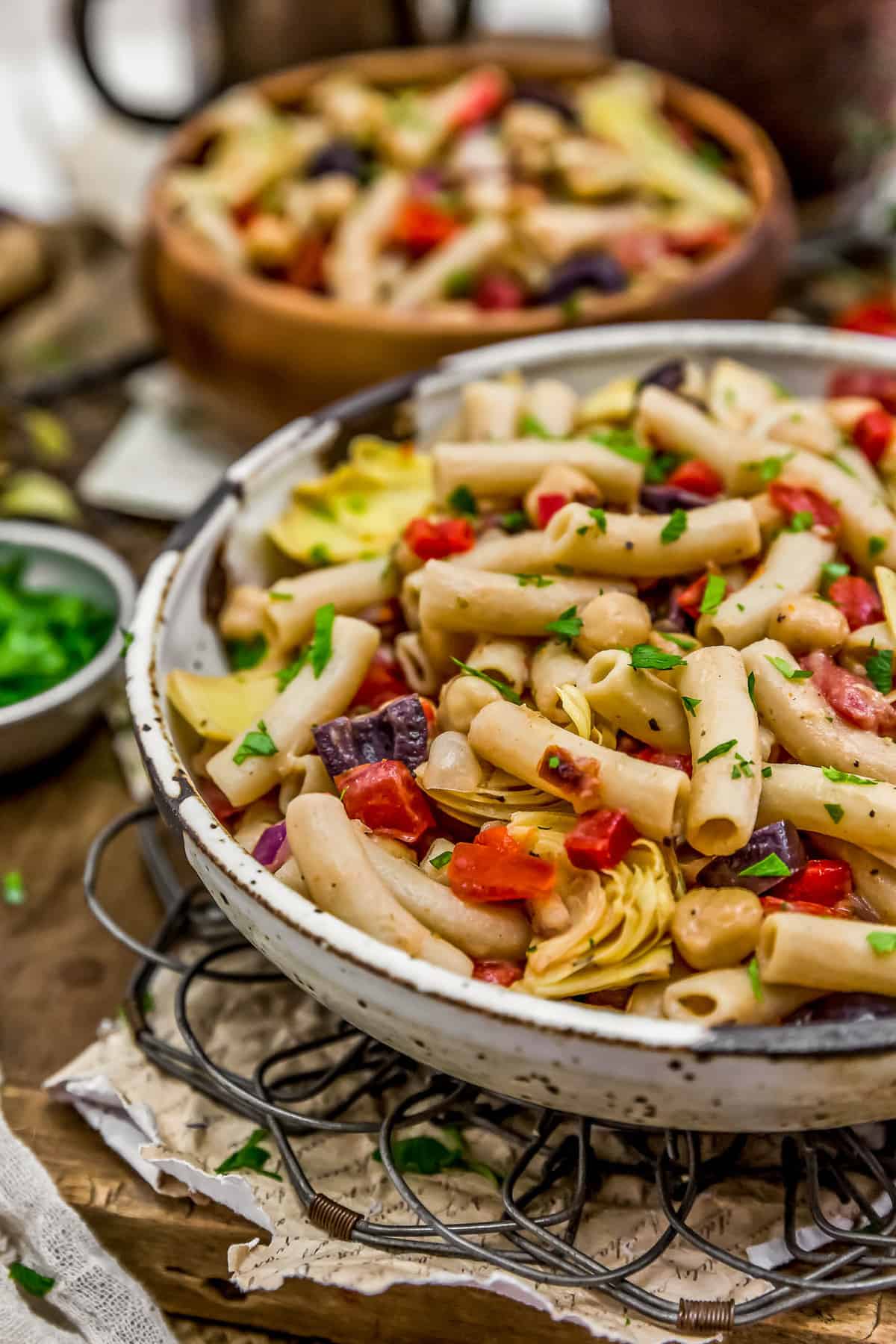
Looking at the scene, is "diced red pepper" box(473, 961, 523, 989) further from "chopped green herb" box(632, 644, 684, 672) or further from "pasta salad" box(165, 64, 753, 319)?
"pasta salad" box(165, 64, 753, 319)

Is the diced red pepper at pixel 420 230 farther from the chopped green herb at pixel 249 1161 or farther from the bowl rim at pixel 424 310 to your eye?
the chopped green herb at pixel 249 1161

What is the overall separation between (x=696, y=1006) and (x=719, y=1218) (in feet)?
0.91

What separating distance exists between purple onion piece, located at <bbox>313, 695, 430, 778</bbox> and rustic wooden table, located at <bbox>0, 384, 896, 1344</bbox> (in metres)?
0.44

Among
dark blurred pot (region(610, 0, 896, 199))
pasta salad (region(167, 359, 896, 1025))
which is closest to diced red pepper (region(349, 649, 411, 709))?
pasta salad (region(167, 359, 896, 1025))

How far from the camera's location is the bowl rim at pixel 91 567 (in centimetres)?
165

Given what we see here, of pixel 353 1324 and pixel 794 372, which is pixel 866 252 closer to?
pixel 794 372

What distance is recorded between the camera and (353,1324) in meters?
1.26

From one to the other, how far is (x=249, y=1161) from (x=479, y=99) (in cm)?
206

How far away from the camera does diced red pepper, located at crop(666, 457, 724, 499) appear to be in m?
1.51

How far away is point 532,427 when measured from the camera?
163 cm

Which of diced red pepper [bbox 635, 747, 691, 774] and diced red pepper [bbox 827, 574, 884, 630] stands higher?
diced red pepper [bbox 827, 574, 884, 630]

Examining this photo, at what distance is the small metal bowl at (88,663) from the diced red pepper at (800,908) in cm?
82

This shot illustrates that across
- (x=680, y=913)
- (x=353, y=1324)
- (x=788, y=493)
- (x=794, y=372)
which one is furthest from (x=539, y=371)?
(x=353, y=1324)

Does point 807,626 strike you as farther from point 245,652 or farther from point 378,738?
point 245,652
